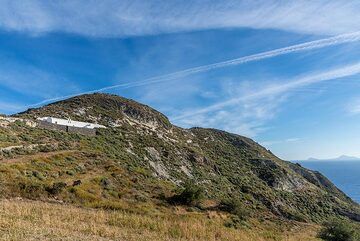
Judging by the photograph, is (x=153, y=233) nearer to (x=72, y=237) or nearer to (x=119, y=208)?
(x=72, y=237)

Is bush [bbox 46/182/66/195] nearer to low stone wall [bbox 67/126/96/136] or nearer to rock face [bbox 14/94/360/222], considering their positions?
rock face [bbox 14/94/360/222]

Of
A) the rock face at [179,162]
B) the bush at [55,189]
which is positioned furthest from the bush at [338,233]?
the bush at [55,189]

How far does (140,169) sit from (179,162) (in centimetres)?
1914

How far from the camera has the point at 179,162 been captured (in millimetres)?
65312

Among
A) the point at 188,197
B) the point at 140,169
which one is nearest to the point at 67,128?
the point at 140,169

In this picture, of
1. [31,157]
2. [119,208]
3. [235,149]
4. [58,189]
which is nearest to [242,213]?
[119,208]

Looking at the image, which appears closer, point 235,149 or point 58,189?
point 58,189

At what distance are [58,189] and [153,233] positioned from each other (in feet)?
42.5

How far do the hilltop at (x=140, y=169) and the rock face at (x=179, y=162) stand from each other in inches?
10.3

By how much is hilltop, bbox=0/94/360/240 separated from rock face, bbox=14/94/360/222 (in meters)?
0.26

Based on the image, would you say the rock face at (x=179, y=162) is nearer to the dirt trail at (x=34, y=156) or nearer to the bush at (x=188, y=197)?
the bush at (x=188, y=197)

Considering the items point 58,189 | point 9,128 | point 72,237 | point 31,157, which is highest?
point 9,128

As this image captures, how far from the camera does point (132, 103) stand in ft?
322

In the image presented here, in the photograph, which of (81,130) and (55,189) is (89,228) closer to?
(55,189)
